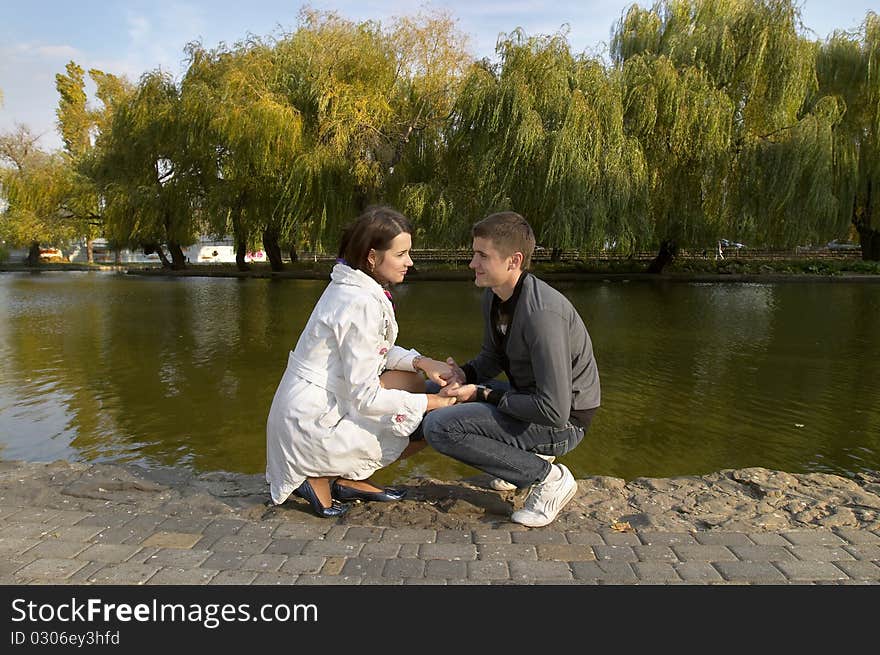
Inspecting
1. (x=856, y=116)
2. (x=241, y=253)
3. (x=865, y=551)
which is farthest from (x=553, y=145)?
(x=241, y=253)

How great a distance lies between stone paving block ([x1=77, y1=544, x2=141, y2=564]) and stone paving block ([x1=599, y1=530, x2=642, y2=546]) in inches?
75.5

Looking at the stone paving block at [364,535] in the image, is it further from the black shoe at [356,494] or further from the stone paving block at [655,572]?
the stone paving block at [655,572]

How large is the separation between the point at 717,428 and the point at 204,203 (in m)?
23.8

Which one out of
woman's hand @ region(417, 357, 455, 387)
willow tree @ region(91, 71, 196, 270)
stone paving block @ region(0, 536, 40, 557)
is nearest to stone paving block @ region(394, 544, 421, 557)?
woman's hand @ region(417, 357, 455, 387)

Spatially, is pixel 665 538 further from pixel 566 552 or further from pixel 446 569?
pixel 446 569

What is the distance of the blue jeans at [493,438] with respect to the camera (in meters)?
3.45

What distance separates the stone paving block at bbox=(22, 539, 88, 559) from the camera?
2814 millimetres

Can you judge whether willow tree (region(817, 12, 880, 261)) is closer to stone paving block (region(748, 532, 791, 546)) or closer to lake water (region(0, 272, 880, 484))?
lake water (region(0, 272, 880, 484))

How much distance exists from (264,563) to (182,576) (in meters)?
0.30

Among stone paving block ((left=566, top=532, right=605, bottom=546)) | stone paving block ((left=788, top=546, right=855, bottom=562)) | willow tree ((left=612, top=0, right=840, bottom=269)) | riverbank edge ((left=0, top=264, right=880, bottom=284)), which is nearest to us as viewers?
stone paving block ((left=788, top=546, right=855, bottom=562))

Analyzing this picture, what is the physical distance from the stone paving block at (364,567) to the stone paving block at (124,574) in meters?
0.71

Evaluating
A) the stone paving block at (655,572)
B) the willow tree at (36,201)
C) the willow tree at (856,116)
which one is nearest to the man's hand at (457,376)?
the stone paving block at (655,572)

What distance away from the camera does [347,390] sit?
3.39 metres
